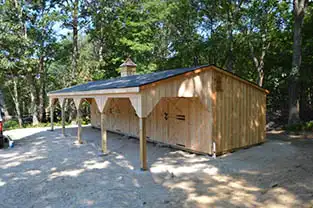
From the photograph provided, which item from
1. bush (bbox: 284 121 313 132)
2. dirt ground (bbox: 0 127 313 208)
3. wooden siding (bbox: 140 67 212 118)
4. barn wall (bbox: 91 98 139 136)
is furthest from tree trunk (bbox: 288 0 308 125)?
barn wall (bbox: 91 98 139 136)

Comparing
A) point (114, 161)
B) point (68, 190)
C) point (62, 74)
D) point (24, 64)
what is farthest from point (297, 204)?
point (62, 74)

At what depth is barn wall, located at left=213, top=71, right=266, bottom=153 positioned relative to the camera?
7117 mm

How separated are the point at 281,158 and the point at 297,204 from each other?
325 cm

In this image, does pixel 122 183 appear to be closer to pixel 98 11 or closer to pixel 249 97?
pixel 249 97

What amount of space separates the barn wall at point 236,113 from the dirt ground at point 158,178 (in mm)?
438

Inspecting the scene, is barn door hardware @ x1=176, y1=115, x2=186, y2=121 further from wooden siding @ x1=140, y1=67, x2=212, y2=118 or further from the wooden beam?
the wooden beam

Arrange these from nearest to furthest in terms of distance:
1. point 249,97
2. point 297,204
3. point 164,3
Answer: point 297,204, point 249,97, point 164,3

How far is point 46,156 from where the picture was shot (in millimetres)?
7445

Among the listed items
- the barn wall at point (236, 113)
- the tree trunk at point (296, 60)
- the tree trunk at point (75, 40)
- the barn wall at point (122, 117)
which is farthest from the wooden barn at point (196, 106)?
the tree trunk at point (75, 40)

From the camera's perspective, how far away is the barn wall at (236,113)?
712cm

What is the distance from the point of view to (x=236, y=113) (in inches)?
302

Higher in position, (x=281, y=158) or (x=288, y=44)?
(x=288, y=44)

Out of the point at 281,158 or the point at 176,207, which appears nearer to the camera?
the point at 176,207

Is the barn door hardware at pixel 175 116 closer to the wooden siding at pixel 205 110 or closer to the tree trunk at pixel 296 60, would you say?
the wooden siding at pixel 205 110
